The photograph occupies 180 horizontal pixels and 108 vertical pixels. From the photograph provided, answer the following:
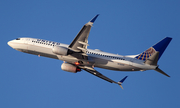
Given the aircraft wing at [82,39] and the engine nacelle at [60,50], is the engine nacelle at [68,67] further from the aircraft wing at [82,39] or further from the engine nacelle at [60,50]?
the aircraft wing at [82,39]

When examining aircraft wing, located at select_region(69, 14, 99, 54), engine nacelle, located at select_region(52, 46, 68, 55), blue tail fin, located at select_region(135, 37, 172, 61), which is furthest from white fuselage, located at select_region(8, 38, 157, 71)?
aircraft wing, located at select_region(69, 14, 99, 54)

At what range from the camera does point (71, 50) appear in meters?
40.3

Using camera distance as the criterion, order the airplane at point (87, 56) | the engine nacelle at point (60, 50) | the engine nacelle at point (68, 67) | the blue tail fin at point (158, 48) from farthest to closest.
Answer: the engine nacelle at point (68, 67)
the blue tail fin at point (158, 48)
the airplane at point (87, 56)
the engine nacelle at point (60, 50)

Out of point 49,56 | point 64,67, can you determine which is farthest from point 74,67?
point 49,56

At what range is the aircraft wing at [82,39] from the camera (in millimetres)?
35956

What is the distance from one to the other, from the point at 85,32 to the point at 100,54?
24.9 feet

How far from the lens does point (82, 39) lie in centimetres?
3791

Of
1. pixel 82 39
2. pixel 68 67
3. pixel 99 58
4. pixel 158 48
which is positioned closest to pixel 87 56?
pixel 99 58

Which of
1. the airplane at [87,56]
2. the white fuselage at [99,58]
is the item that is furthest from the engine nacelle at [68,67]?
the white fuselage at [99,58]

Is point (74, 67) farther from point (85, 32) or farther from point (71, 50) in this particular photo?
point (85, 32)

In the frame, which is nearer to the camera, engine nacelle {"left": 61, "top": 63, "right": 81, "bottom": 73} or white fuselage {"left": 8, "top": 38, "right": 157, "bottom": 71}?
white fuselage {"left": 8, "top": 38, "right": 157, "bottom": 71}

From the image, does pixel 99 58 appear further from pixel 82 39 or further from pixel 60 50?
pixel 60 50

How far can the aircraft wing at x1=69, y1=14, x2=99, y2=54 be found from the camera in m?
36.0

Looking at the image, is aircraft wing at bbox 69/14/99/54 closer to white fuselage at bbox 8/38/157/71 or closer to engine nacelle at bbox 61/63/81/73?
white fuselage at bbox 8/38/157/71
